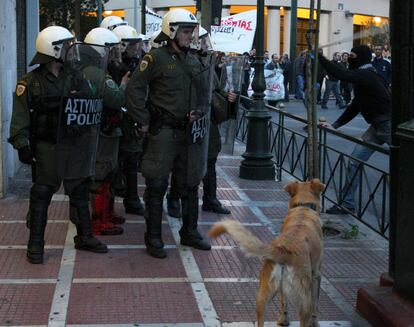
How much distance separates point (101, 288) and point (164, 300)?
21.7 inches

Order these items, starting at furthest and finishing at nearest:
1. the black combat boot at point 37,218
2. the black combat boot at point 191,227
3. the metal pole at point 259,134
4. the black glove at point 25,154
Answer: the metal pole at point 259,134 → the black combat boot at point 191,227 → the black combat boot at point 37,218 → the black glove at point 25,154

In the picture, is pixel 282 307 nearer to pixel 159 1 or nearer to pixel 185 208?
pixel 185 208

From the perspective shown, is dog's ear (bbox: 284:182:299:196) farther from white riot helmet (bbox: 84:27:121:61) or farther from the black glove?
white riot helmet (bbox: 84:27:121:61)

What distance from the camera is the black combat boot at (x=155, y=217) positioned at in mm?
6016

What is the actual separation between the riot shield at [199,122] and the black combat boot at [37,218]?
1313 millimetres

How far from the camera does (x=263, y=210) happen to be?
26.2 ft

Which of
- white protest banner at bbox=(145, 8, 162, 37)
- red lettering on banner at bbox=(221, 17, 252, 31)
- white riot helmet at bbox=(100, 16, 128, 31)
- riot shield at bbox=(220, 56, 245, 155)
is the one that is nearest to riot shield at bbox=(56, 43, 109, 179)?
riot shield at bbox=(220, 56, 245, 155)

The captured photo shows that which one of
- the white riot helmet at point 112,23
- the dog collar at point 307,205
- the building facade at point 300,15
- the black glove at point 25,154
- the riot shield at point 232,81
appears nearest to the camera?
the dog collar at point 307,205

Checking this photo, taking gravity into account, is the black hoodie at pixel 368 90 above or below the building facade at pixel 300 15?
below

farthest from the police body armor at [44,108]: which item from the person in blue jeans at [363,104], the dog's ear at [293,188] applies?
the person in blue jeans at [363,104]

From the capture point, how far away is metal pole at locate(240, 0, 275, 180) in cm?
989

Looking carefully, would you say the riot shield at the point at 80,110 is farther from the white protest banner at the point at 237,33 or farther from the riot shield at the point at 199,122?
the white protest banner at the point at 237,33

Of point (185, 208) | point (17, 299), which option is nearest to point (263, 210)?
point (185, 208)

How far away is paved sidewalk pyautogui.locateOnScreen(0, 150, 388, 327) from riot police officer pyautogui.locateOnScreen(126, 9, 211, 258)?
0.48 meters
